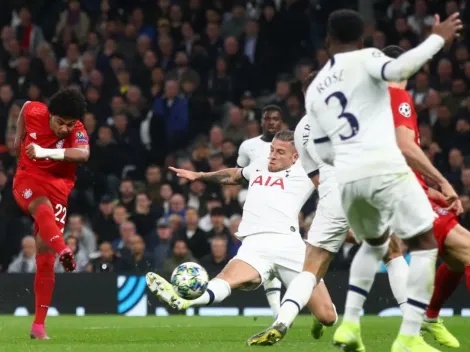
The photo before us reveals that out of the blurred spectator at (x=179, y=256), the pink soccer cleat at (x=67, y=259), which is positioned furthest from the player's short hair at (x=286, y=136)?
the blurred spectator at (x=179, y=256)

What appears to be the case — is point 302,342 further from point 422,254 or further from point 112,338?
point 422,254

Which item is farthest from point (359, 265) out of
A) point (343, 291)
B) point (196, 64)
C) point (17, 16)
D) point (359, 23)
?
point (17, 16)

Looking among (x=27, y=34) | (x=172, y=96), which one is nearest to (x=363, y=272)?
(x=172, y=96)

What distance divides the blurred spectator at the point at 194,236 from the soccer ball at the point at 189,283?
7018 millimetres

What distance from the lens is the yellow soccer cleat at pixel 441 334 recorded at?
9462 millimetres

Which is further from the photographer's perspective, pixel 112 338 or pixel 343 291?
pixel 343 291

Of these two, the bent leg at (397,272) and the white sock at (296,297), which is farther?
the bent leg at (397,272)

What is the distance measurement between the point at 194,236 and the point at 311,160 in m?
7.38

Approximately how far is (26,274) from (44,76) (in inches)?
226

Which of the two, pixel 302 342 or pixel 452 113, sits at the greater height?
pixel 452 113

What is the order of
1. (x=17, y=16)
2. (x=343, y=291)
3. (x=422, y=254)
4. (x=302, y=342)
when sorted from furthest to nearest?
(x=17, y=16) → (x=343, y=291) → (x=302, y=342) → (x=422, y=254)

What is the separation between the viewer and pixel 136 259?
16531 mm

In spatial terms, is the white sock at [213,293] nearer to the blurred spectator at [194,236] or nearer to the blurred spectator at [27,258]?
the blurred spectator at [194,236]

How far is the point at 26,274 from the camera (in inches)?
626
